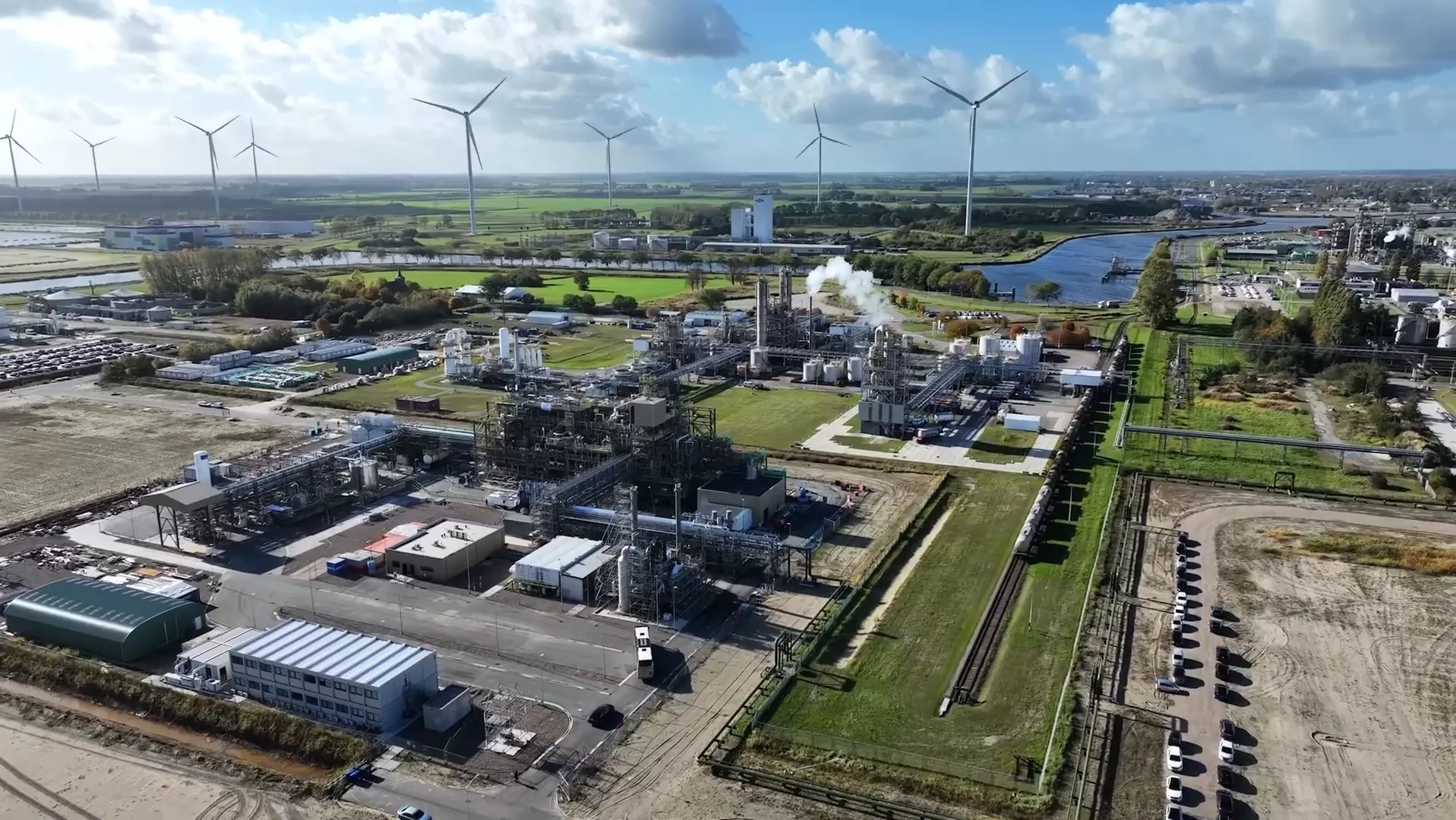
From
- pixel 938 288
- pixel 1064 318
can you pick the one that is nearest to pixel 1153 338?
pixel 1064 318

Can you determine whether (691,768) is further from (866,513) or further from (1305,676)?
(866,513)

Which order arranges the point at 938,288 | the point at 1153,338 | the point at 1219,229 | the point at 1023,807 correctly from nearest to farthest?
the point at 1023,807 < the point at 1153,338 < the point at 938,288 < the point at 1219,229

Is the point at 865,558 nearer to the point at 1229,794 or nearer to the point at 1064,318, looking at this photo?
the point at 1229,794

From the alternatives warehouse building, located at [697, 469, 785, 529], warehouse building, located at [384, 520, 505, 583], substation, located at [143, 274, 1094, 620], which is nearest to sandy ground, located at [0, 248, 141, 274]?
substation, located at [143, 274, 1094, 620]

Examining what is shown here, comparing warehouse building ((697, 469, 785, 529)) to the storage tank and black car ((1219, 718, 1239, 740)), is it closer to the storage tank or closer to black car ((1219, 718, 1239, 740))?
black car ((1219, 718, 1239, 740))

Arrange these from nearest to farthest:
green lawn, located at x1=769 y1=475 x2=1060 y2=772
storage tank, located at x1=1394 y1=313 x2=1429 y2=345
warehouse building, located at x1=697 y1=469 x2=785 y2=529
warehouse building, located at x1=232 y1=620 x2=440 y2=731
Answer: green lawn, located at x1=769 y1=475 x2=1060 y2=772 < warehouse building, located at x1=232 y1=620 x2=440 y2=731 < warehouse building, located at x1=697 y1=469 x2=785 y2=529 < storage tank, located at x1=1394 y1=313 x2=1429 y2=345

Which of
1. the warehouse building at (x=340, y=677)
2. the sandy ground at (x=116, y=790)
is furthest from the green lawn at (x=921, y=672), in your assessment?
the sandy ground at (x=116, y=790)
